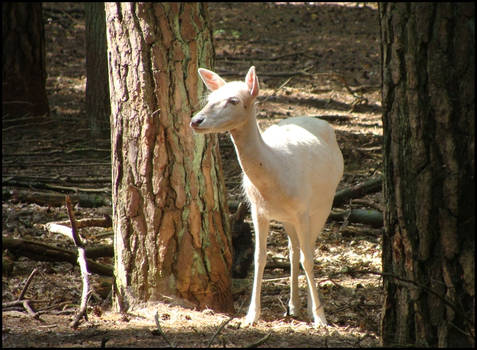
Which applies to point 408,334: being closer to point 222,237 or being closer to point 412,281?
point 412,281

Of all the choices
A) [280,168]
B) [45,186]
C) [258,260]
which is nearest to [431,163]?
[280,168]

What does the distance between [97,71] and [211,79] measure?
6.14 metres

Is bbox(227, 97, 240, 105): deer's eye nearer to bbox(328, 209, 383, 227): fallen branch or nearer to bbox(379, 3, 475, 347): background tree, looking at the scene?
bbox(379, 3, 475, 347): background tree

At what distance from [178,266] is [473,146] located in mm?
2850

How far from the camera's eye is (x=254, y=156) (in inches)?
200

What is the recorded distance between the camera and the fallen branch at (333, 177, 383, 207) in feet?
26.7

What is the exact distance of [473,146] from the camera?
339 centimetres

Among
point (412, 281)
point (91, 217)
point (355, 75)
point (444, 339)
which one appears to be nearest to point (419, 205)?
point (412, 281)

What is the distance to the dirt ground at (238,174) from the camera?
4715mm

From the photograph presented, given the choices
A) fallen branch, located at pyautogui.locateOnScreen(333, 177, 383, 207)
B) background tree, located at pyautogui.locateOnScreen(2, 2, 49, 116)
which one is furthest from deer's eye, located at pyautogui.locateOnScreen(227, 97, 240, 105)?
background tree, located at pyautogui.locateOnScreen(2, 2, 49, 116)

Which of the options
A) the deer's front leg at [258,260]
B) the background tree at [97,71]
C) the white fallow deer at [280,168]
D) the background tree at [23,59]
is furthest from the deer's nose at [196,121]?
the background tree at [23,59]

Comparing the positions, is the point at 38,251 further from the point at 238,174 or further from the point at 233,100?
the point at 238,174

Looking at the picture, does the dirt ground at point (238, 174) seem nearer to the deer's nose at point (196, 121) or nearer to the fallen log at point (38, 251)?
the fallen log at point (38, 251)

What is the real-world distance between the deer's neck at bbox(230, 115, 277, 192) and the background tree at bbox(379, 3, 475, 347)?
5.16 ft
